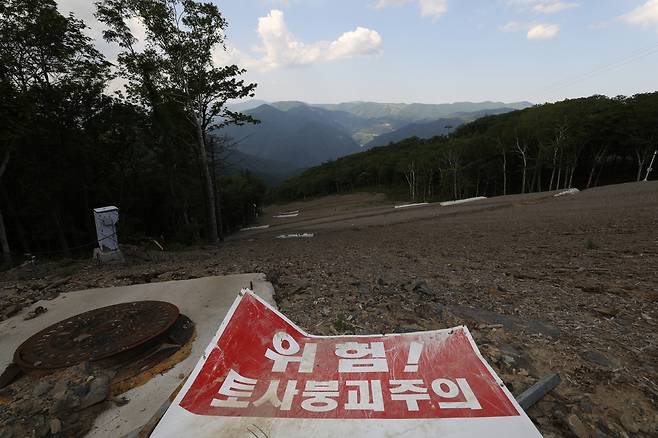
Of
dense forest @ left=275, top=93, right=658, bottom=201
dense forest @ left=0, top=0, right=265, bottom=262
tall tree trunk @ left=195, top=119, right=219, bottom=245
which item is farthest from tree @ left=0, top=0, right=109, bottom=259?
dense forest @ left=275, top=93, right=658, bottom=201

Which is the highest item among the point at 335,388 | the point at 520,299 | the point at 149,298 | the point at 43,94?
the point at 43,94

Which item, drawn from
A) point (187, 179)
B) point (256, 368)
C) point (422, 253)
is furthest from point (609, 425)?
point (187, 179)

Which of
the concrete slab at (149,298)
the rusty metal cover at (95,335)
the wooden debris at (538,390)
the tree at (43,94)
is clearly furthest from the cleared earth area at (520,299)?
the tree at (43,94)

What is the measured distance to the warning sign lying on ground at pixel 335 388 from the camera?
7.27 feet

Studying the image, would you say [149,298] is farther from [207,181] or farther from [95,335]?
[207,181]

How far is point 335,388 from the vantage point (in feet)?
8.67

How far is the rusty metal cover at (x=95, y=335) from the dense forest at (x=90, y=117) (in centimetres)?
1001

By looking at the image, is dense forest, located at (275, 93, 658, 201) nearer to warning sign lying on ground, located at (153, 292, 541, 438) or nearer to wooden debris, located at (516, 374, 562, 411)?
wooden debris, located at (516, 374, 562, 411)

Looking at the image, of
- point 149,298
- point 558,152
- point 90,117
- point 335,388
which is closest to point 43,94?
point 90,117

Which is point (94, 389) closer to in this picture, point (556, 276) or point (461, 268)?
point (461, 268)

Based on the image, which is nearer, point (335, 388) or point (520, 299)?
point (335, 388)

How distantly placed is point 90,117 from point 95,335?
1759cm

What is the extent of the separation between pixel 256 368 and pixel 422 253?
277 inches

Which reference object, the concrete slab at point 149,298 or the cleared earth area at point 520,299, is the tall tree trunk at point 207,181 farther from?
the concrete slab at point 149,298
